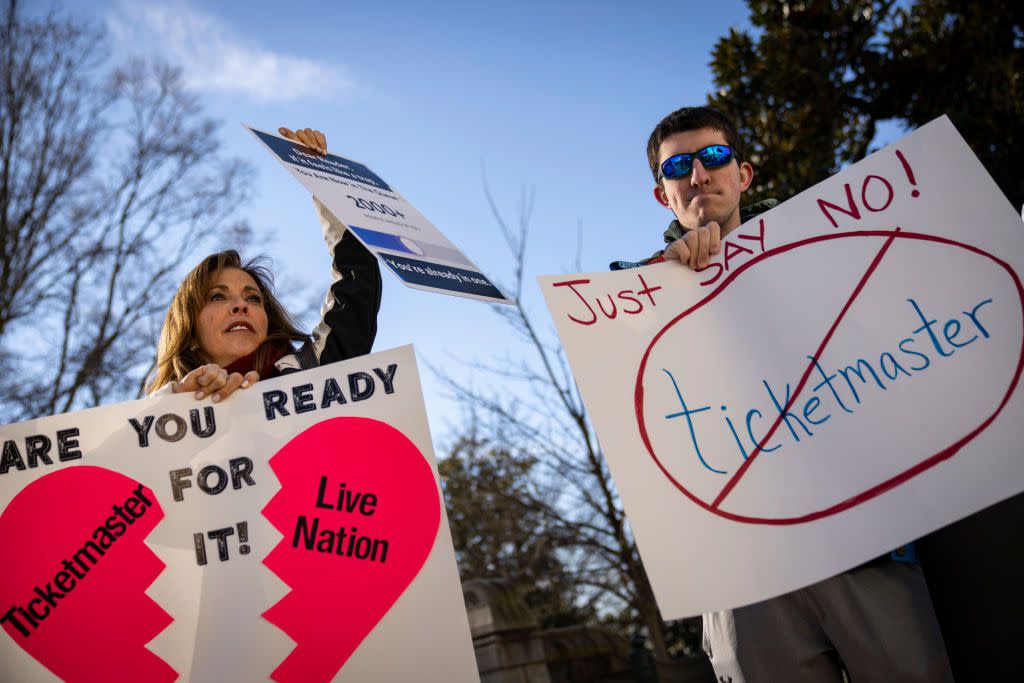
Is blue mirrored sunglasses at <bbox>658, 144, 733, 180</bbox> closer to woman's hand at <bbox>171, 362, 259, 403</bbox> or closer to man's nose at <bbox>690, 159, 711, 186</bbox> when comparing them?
man's nose at <bbox>690, 159, 711, 186</bbox>

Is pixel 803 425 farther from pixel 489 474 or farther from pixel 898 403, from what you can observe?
pixel 489 474

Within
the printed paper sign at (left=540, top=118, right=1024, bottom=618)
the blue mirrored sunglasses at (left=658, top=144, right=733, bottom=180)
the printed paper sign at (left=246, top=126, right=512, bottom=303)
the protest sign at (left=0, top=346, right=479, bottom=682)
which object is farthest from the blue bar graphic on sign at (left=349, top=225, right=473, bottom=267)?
the blue mirrored sunglasses at (left=658, top=144, right=733, bottom=180)

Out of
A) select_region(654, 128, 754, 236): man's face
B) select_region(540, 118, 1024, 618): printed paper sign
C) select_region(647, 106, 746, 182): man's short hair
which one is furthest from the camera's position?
select_region(647, 106, 746, 182): man's short hair

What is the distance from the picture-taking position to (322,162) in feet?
7.22

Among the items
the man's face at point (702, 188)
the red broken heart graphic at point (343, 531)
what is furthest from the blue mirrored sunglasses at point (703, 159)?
the red broken heart graphic at point (343, 531)

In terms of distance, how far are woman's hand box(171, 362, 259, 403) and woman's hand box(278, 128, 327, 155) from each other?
2.65 feet

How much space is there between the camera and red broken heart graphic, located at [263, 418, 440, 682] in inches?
61.4

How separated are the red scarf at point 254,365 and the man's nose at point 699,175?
1.30m

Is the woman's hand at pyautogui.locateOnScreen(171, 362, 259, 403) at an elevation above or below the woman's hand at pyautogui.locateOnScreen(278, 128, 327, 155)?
below

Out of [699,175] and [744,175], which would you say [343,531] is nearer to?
[699,175]

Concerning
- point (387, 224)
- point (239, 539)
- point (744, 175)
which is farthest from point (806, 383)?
point (239, 539)

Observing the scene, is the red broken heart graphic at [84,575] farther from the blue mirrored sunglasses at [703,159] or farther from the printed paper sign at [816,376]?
the blue mirrored sunglasses at [703,159]

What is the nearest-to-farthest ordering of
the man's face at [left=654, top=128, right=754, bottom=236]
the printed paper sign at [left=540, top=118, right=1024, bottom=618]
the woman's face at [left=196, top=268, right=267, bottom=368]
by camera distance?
the printed paper sign at [left=540, top=118, right=1024, bottom=618], the man's face at [left=654, top=128, right=754, bottom=236], the woman's face at [left=196, top=268, right=267, bottom=368]

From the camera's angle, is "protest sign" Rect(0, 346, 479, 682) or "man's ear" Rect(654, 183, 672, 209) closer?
"protest sign" Rect(0, 346, 479, 682)
